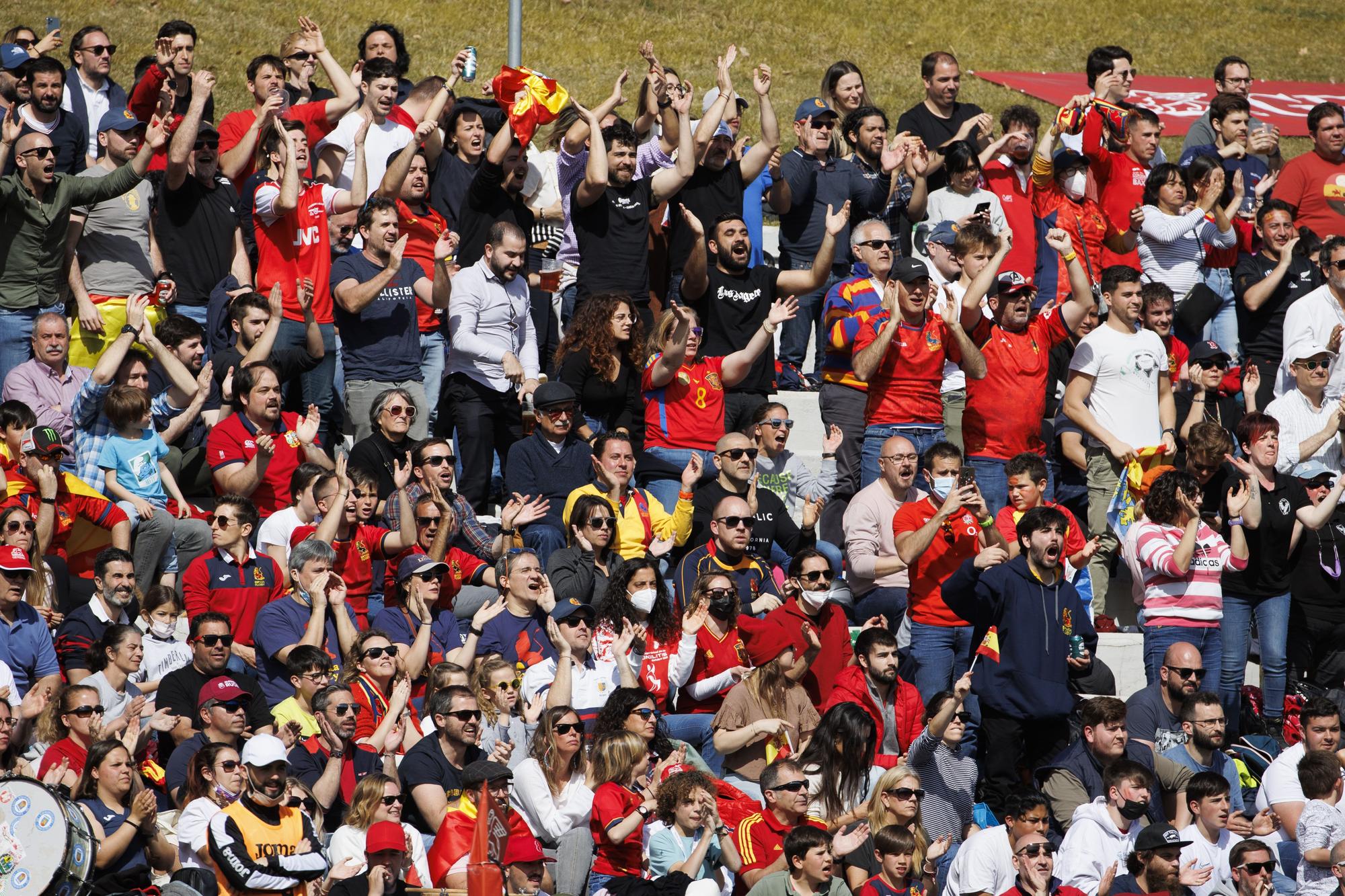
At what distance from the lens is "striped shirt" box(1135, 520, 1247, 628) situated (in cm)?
1086

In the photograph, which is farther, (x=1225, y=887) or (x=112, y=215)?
(x=112, y=215)

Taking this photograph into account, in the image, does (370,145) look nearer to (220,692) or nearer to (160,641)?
(160,641)

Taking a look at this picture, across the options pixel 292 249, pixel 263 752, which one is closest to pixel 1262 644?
pixel 263 752

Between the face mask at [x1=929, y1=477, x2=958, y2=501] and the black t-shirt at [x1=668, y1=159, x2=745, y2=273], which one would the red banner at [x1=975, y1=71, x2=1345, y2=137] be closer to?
the black t-shirt at [x1=668, y1=159, x2=745, y2=273]

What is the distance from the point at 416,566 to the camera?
34.3 ft

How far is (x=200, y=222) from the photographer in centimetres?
1219

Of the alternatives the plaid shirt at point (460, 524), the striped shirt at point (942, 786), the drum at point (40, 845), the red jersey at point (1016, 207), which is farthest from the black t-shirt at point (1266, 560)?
the drum at point (40, 845)

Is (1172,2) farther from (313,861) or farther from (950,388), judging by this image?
(313,861)

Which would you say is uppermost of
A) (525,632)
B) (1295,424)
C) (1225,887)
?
(1295,424)

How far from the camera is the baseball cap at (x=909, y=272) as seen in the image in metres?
11.8

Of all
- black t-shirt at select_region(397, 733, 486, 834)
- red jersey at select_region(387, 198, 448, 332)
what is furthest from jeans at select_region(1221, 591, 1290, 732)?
red jersey at select_region(387, 198, 448, 332)

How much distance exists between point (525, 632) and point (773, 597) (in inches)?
56.2

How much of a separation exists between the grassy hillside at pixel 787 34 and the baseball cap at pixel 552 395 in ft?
30.6

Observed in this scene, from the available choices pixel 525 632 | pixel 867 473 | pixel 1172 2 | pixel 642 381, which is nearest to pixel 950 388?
pixel 867 473
